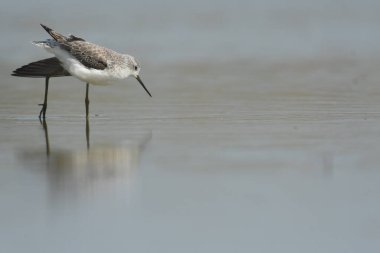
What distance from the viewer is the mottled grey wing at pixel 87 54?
1093 cm

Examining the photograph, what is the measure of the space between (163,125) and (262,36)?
656 centimetres

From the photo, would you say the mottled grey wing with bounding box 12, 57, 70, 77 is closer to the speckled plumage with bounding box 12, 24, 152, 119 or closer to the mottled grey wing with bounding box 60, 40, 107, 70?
the speckled plumage with bounding box 12, 24, 152, 119

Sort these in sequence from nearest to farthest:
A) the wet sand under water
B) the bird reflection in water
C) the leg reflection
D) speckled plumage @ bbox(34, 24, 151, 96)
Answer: the wet sand under water
the bird reflection in water
the leg reflection
speckled plumage @ bbox(34, 24, 151, 96)

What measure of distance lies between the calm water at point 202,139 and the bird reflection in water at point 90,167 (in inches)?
0.8

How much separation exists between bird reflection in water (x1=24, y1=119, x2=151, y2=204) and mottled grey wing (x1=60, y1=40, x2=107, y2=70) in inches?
55.8

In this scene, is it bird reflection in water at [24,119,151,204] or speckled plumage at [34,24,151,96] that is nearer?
bird reflection in water at [24,119,151,204]

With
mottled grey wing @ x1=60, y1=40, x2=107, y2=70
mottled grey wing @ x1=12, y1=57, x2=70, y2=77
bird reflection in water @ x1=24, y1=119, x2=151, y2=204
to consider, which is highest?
mottled grey wing @ x1=60, y1=40, x2=107, y2=70

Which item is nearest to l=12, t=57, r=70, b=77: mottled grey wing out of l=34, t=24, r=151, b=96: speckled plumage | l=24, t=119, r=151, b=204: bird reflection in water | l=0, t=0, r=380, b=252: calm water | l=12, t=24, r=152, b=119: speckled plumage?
l=12, t=24, r=152, b=119: speckled plumage

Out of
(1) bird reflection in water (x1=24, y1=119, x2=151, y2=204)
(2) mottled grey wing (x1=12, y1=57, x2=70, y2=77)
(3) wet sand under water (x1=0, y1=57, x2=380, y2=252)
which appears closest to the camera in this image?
(3) wet sand under water (x1=0, y1=57, x2=380, y2=252)

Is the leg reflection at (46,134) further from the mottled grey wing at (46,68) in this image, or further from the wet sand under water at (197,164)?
the mottled grey wing at (46,68)


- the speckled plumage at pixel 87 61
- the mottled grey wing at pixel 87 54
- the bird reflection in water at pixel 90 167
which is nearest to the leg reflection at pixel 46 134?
the bird reflection in water at pixel 90 167

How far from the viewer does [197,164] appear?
8.43m

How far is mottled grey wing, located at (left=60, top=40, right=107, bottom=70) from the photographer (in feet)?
35.9

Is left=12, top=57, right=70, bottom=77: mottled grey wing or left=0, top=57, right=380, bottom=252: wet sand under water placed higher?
left=12, top=57, right=70, bottom=77: mottled grey wing
